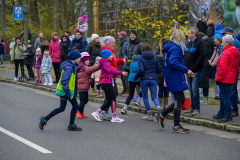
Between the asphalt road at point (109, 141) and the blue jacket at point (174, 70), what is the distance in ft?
3.14

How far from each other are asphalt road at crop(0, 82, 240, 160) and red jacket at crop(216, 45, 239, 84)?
121cm

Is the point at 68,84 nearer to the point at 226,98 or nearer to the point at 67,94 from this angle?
the point at 67,94

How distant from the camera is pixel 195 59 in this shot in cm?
845

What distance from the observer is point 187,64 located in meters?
8.52

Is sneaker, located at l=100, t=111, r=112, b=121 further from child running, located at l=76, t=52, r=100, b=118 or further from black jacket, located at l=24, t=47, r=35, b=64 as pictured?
Result: black jacket, located at l=24, t=47, r=35, b=64

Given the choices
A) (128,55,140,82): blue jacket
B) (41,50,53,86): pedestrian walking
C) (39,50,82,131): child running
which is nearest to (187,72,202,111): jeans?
(128,55,140,82): blue jacket

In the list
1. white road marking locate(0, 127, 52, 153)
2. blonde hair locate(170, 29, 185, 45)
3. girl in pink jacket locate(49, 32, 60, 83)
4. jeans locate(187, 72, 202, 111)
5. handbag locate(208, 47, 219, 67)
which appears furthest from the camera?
girl in pink jacket locate(49, 32, 60, 83)

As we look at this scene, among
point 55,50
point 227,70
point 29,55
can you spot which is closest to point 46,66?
point 55,50

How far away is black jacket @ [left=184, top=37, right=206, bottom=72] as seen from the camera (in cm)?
827

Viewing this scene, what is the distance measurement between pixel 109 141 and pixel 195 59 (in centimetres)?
319

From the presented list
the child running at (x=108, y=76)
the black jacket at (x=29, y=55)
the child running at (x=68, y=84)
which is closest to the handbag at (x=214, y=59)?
the child running at (x=108, y=76)

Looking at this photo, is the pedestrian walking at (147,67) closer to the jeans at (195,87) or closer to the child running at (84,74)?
the jeans at (195,87)

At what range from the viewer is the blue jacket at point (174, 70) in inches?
282

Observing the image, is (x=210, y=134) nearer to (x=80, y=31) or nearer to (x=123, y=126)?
(x=123, y=126)
